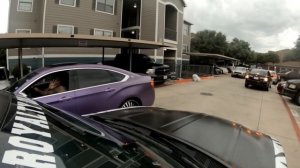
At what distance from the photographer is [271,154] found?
281 centimetres

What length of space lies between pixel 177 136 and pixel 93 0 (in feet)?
61.8

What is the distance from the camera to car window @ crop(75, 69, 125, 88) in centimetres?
570

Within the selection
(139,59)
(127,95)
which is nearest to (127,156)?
(127,95)

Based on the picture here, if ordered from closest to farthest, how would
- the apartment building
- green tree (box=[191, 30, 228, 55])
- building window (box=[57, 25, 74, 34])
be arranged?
the apartment building, building window (box=[57, 25, 74, 34]), green tree (box=[191, 30, 228, 55])

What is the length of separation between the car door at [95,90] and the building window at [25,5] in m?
15.9

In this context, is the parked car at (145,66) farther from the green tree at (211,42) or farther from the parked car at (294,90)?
the green tree at (211,42)

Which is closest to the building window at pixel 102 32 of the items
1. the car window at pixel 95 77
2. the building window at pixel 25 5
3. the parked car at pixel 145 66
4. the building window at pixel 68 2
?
the building window at pixel 68 2

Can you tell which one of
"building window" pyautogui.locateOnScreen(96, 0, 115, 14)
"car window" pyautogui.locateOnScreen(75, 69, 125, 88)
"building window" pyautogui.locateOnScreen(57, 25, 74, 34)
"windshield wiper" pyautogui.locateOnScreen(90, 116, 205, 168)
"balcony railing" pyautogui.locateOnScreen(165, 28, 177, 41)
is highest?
"building window" pyautogui.locateOnScreen(96, 0, 115, 14)

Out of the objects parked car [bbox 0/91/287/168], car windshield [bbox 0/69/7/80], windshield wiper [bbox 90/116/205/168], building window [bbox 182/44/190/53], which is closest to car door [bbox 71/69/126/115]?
parked car [bbox 0/91/287/168]

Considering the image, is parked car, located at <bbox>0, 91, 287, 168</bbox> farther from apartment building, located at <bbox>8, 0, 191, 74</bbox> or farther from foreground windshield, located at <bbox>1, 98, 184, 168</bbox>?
apartment building, located at <bbox>8, 0, 191, 74</bbox>

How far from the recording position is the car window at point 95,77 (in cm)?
→ 570

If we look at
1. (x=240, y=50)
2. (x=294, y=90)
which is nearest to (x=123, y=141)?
(x=294, y=90)

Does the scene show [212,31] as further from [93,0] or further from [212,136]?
[212,136]

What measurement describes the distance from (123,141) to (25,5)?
20.3 m
